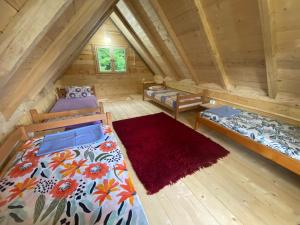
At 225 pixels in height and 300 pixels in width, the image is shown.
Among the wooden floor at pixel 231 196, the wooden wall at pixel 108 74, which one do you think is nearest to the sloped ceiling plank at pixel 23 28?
the wooden floor at pixel 231 196

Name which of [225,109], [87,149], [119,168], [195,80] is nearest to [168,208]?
[119,168]

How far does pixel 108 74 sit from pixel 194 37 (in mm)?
3564

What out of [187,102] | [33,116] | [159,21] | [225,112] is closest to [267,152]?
[225,112]

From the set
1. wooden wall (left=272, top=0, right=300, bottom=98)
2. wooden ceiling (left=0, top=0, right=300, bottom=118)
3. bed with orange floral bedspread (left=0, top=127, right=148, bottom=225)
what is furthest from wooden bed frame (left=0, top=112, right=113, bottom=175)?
wooden wall (left=272, top=0, right=300, bottom=98)

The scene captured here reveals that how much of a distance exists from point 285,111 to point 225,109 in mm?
801

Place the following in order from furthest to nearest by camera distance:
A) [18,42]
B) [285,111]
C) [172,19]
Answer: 1. [172,19]
2. [285,111]
3. [18,42]

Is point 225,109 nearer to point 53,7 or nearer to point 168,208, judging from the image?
point 168,208

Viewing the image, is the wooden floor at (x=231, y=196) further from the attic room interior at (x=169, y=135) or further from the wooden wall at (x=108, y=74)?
the wooden wall at (x=108, y=74)

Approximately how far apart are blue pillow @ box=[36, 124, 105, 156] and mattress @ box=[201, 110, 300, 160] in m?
1.82

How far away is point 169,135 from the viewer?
2652 mm

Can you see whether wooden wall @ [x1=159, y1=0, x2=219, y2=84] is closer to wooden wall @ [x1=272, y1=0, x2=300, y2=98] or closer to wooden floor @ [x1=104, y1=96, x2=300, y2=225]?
wooden wall @ [x1=272, y1=0, x2=300, y2=98]

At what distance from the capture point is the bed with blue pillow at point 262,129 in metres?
1.56

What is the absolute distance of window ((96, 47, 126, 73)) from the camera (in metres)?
4.90

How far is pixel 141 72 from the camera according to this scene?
5684 mm
